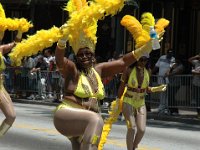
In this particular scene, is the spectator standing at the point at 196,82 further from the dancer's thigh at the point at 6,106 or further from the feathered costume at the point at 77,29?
the feathered costume at the point at 77,29

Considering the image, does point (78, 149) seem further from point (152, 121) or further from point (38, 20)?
point (38, 20)

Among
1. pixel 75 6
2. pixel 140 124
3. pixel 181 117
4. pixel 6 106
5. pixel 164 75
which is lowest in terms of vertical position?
pixel 181 117

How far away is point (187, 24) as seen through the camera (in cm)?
2361

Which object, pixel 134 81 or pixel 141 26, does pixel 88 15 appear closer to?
pixel 141 26

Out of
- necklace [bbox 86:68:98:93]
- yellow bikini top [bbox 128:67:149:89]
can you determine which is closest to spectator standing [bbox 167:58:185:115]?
yellow bikini top [bbox 128:67:149:89]

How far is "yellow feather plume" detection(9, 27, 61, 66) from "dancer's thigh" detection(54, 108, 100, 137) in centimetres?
67

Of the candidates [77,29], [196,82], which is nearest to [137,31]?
[77,29]

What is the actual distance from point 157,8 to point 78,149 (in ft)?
61.4

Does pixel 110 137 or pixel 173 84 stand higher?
pixel 173 84

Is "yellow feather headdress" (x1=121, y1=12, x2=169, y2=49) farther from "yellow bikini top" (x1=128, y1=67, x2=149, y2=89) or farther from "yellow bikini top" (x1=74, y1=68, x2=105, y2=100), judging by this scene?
"yellow bikini top" (x1=128, y1=67, x2=149, y2=89)

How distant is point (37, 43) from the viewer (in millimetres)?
6141

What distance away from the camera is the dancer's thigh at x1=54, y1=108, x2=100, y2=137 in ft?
19.5

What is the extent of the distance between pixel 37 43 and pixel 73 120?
0.86 metres

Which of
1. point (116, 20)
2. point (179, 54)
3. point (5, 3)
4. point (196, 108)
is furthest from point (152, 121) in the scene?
point (5, 3)
